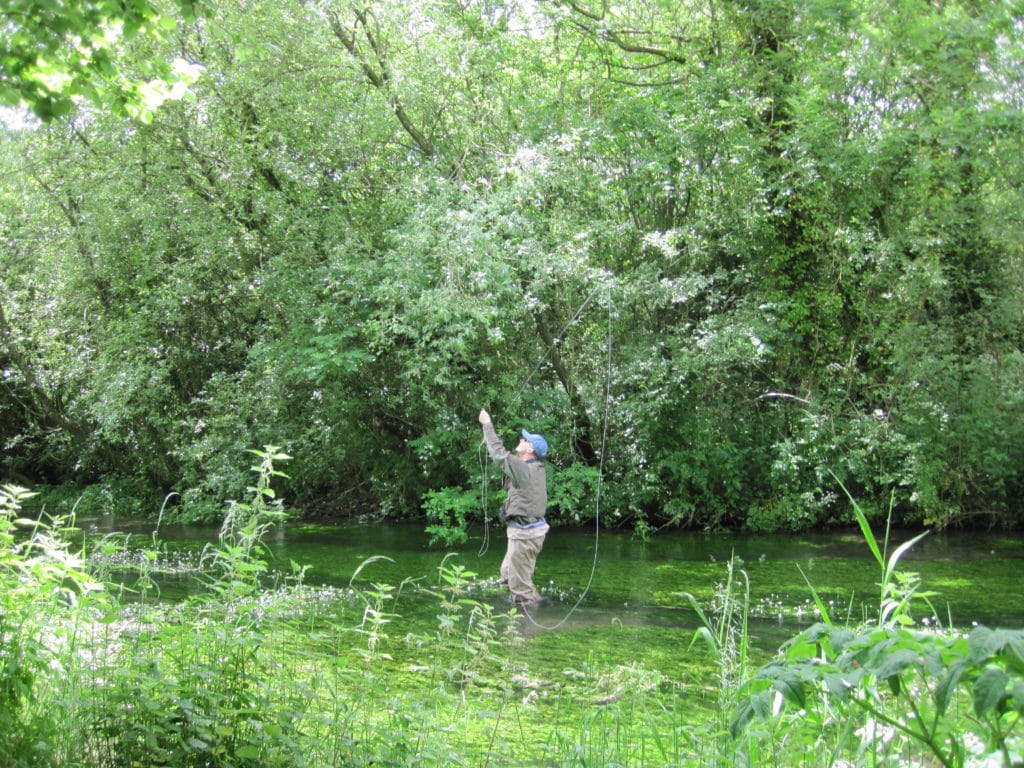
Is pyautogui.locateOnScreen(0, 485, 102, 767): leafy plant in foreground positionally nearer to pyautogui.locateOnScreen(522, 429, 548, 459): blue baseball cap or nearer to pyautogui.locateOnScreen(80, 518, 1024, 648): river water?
pyautogui.locateOnScreen(80, 518, 1024, 648): river water

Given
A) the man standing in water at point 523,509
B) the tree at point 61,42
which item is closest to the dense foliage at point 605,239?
the man standing in water at point 523,509

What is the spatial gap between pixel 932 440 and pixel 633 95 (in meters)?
6.60

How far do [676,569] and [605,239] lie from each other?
513 cm

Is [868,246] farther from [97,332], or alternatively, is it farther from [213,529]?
[97,332]

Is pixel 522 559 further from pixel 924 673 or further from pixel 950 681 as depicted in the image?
pixel 950 681

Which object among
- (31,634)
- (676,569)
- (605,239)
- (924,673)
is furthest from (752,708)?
(605,239)

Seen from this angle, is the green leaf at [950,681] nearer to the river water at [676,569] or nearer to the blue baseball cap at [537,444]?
the river water at [676,569]

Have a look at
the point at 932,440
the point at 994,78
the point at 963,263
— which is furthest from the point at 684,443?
the point at 994,78

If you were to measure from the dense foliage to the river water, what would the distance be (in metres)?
0.75

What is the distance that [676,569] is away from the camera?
12.3m

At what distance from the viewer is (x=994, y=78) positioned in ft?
40.7

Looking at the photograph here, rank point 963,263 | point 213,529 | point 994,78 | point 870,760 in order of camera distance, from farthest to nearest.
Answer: point 213,529 < point 963,263 < point 994,78 < point 870,760

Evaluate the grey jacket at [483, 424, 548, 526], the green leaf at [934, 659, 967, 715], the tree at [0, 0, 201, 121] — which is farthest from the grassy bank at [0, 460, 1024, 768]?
the grey jacket at [483, 424, 548, 526]

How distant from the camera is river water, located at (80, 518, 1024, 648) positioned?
31.8 ft
